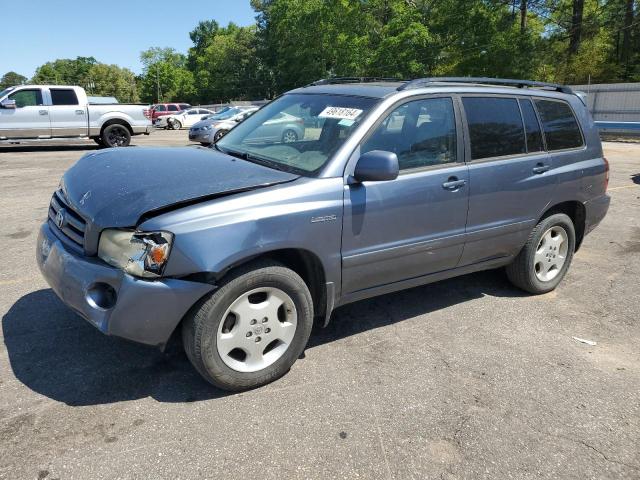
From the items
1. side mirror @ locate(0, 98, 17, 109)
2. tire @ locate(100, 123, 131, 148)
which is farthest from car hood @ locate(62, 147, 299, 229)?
side mirror @ locate(0, 98, 17, 109)

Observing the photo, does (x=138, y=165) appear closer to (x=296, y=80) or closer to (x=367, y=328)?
(x=367, y=328)

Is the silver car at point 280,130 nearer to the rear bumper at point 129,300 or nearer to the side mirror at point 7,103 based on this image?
the rear bumper at point 129,300

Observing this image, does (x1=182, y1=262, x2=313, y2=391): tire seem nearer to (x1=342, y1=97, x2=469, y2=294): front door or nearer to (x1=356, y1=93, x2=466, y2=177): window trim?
(x1=342, y1=97, x2=469, y2=294): front door

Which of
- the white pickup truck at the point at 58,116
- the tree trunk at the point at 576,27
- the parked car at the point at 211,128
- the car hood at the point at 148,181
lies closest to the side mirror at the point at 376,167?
the car hood at the point at 148,181

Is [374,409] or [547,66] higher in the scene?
[547,66]

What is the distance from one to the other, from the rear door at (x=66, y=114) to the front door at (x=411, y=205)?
1442 centimetres

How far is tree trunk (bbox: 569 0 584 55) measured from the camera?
34.3 m

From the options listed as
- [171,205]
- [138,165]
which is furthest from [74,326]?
[171,205]

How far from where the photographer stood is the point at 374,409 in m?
2.92

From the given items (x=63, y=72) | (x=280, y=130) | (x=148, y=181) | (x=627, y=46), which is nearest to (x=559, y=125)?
(x=280, y=130)

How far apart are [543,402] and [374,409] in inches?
40.6

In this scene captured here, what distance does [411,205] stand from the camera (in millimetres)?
3533

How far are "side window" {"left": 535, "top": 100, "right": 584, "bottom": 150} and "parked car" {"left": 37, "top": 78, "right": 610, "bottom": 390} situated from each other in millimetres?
19

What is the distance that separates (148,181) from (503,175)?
268 centimetres
